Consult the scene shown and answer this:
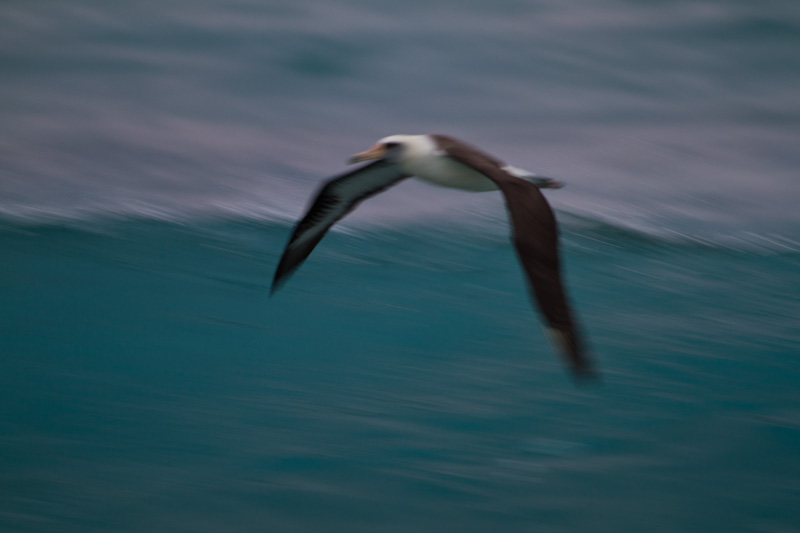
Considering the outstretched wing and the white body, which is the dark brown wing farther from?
the outstretched wing

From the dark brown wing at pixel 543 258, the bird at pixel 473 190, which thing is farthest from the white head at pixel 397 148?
the dark brown wing at pixel 543 258

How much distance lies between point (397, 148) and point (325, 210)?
1414 millimetres

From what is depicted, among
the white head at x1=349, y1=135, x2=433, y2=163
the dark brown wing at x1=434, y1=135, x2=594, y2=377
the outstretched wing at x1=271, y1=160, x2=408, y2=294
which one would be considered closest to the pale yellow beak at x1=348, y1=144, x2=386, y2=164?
the white head at x1=349, y1=135, x2=433, y2=163

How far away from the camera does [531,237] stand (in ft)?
16.5

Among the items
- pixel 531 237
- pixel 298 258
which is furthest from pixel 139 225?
pixel 531 237

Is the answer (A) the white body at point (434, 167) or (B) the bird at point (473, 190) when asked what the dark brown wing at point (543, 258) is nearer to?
(B) the bird at point (473, 190)

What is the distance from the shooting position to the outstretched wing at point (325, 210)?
8.44 meters

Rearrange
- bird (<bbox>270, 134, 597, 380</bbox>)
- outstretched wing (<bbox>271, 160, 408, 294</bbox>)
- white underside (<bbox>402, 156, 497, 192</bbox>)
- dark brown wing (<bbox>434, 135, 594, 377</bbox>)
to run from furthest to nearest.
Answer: outstretched wing (<bbox>271, 160, 408, 294</bbox>) → white underside (<bbox>402, 156, 497, 192</bbox>) → bird (<bbox>270, 134, 597, 380</bbox>) → dark brown wing (<bbox>434, 135, 594, 377</bbox>)

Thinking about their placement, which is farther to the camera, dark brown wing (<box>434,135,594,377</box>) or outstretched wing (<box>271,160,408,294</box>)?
outstretched wing (<box>271,160,408,294</box>)

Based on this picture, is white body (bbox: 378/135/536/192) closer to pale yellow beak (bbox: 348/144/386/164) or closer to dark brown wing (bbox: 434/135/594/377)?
pale yellow beak (bbox: 348/144/386/164)

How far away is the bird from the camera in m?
4.55

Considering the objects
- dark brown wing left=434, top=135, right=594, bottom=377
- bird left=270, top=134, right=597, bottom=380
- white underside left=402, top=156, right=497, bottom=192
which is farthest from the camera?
white underside left=402, top=156, right=497, bottom=192

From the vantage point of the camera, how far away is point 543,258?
4.88 m

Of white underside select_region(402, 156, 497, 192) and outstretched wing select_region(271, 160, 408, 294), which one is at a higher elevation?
white underside select_region(402, 156, 497, 192)
